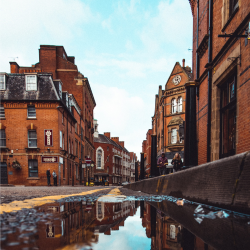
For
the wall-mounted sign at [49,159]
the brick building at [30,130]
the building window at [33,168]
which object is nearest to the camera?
the brick building at [30,130]

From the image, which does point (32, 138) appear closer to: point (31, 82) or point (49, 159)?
point (49, 159)

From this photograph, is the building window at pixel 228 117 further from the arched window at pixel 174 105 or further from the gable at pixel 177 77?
the arched window at pixel 174 105

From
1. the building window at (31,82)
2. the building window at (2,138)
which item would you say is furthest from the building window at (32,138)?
the building window at (31,82)

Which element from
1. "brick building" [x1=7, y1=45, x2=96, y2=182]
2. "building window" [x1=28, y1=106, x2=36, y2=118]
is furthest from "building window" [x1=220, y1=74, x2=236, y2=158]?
"brick building" [x1=7, y1=45, x2=96, y2=182]

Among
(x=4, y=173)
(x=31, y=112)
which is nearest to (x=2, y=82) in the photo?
(x=31, y=112)

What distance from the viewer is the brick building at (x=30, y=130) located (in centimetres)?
2538

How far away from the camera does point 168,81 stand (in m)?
33.1

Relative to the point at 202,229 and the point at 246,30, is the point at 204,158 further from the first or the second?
the point at 202,229

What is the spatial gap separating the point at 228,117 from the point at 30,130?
22.4 meters

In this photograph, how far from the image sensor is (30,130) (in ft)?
86.2

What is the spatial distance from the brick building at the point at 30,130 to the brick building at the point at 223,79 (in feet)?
61.3

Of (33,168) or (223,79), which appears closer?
(223,79)

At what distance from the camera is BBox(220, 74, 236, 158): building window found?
7.45 m

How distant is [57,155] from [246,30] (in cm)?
2277
